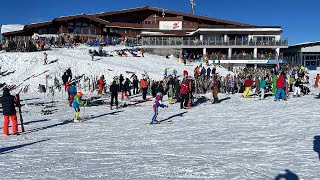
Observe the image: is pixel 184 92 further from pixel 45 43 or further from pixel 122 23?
pixel 122 23

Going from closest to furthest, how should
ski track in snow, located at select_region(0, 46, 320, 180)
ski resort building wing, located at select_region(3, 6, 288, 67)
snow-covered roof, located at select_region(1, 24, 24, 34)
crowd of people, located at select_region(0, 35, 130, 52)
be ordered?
1. ski track in snow, located at select_region(0, 46, 320, 180)
2. crowd of people, located at select_region(0, 35, 130, 52)
3. ski resort building wing, located at select_region(3, 6, 288, 67)
4. snow-covered roof, located at select_region(1, 24, 24, 34)

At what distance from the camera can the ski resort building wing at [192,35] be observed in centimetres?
4359

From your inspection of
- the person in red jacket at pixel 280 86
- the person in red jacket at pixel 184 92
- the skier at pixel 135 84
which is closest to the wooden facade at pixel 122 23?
the skier at pixel 135 84

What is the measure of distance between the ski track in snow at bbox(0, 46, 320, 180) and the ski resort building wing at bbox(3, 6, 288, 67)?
2772 cm

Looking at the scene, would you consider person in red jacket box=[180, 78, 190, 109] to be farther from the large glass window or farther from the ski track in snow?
the large glass window

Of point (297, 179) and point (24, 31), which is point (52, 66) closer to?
point (24, 31)

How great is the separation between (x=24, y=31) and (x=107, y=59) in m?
19.1

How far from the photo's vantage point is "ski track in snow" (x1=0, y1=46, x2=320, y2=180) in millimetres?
7207

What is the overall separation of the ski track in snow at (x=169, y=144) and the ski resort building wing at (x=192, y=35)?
90.9ft

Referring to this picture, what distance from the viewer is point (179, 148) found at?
9219mm

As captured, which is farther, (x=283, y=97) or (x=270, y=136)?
(x=283, y=97)

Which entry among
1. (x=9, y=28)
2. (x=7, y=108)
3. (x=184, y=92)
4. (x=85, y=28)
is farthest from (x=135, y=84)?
(x=9, y=28)

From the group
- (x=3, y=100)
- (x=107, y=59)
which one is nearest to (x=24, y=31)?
(x=107, y=59)

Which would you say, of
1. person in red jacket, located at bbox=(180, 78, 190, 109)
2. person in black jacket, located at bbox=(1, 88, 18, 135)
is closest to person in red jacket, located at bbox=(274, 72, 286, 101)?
person in red jacket, located at bbox=(180, 78, 190, 109)
